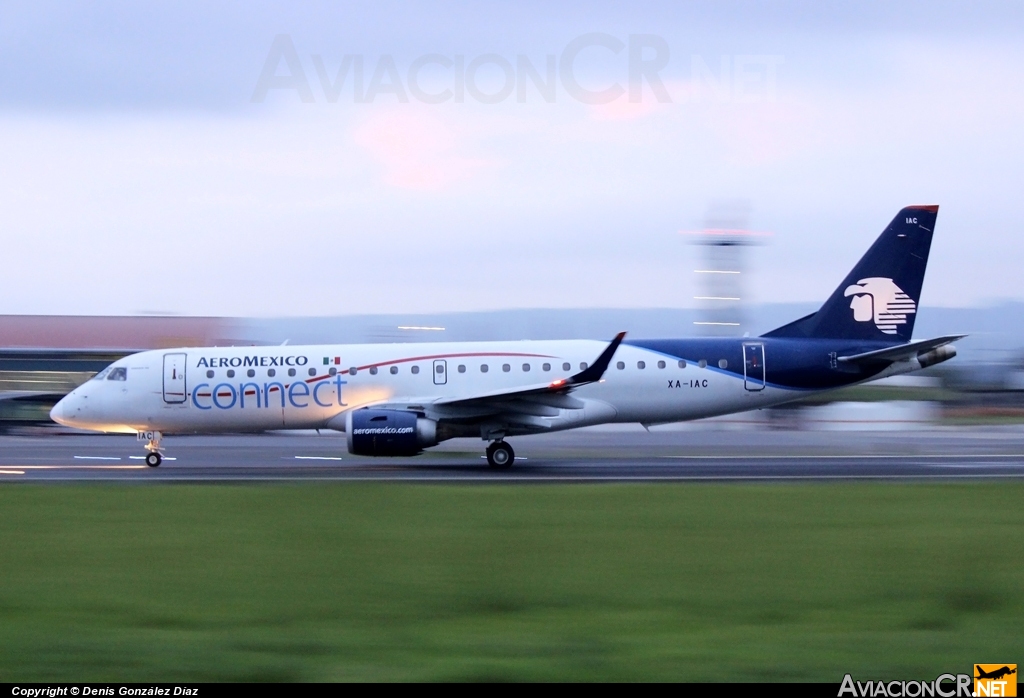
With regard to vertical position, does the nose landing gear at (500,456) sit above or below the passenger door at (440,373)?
below

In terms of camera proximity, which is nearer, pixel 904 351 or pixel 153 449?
pixel 904 351

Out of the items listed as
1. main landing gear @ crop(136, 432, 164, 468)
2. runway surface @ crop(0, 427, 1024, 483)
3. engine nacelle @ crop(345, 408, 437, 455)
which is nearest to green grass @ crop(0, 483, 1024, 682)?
runway surface @ crop(0, 427, 1024, 483)

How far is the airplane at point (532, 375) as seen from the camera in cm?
2278

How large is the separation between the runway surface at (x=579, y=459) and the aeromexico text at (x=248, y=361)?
7.38 feet

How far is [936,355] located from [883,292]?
76.9 inches

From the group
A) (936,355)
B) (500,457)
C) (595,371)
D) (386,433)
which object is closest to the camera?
(386,433)

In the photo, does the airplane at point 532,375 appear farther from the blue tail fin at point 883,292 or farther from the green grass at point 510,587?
the green grass at point 510,587

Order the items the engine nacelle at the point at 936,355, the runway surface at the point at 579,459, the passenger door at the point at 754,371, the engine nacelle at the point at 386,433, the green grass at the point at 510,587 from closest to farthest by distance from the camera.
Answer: the green grass at the point at 510,587 < the runway surface at the point at 579,459 < the engine nacelle at the point at 386,433 < the engine nacelle at the point at 936,355 < the passenger door at the point at 754,371

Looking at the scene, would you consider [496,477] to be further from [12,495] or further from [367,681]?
[367,681]

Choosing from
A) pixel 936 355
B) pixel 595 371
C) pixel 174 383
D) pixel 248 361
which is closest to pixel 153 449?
pixel 174 383

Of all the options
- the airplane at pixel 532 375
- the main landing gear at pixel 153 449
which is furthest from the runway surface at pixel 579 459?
the airplane at pixel 532 375

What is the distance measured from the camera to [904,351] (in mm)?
22125

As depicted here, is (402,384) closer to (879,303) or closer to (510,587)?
(879,303)

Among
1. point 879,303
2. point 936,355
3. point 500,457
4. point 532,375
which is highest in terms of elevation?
point 879,303
